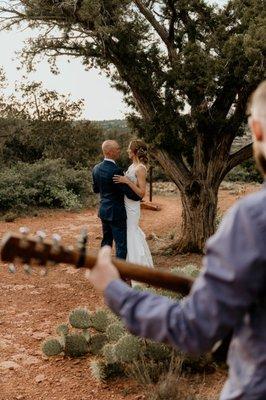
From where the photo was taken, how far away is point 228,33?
29.7ft

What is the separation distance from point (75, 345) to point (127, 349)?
35.0 inches

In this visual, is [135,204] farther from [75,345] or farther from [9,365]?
[9,365]

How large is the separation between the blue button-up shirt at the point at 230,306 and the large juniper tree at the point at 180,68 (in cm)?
713

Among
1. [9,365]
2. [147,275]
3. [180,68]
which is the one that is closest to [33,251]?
[147,275]

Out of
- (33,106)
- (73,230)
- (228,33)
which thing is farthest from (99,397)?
(33,106)

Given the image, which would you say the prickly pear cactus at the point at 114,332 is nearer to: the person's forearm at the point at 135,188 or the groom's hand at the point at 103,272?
the person's forearm at the point at 135,188

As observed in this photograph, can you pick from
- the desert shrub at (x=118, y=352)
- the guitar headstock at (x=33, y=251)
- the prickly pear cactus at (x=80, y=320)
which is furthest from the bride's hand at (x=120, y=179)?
the guitar headstock at (x=33, y=251)

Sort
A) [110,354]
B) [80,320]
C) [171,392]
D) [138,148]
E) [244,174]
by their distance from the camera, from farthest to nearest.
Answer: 1. [244,174]
2. [138,148]
3. [80,320]
4. [110,354]
5. [171,392]

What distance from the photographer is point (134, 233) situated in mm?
7523

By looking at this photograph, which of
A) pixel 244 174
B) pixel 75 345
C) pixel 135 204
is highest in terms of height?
pixel 135 204

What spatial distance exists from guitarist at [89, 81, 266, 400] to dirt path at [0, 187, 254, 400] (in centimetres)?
333

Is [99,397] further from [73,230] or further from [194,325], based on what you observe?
[73,230]

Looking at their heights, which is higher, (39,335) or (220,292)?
(220,292)

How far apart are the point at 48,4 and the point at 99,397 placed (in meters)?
7.40
